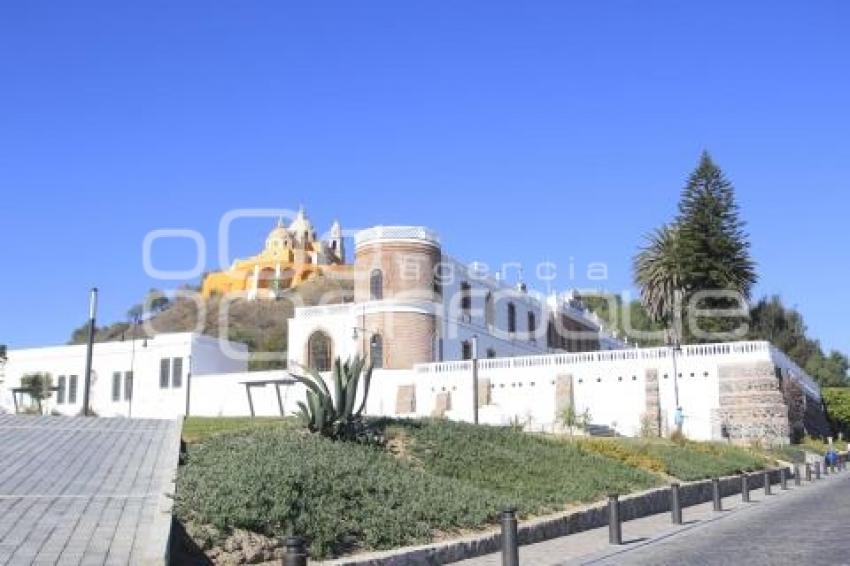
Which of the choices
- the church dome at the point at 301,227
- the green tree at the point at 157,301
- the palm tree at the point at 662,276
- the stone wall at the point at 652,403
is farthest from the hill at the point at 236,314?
the stone wall at the point at 652,403

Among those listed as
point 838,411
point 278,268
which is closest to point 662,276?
point 838,411

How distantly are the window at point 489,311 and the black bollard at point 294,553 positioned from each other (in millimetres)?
51713

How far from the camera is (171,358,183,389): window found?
53250 millimetres

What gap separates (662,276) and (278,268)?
8348 centimetres

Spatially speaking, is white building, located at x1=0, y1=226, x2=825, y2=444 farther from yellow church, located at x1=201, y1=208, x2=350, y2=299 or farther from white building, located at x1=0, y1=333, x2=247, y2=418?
yellow church, located at x1=201, y1=208, x2=350, y2=299

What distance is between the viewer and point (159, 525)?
10.1 metres

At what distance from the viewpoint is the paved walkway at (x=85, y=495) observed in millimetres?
9484

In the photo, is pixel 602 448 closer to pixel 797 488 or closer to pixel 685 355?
pixel 797 488

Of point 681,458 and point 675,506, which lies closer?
point 675,506

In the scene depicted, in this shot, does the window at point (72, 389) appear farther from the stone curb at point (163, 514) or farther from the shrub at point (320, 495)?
the shrub at point (320, 495)

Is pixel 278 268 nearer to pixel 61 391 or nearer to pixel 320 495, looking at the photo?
pixel 61 391

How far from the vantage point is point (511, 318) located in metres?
63.1

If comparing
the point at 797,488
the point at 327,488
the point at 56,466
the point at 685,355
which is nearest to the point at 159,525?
the point at 327,488

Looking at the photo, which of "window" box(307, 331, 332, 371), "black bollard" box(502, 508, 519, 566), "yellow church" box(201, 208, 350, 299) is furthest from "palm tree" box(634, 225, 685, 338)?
"yellow church" box(201, 208, 350, 299)
